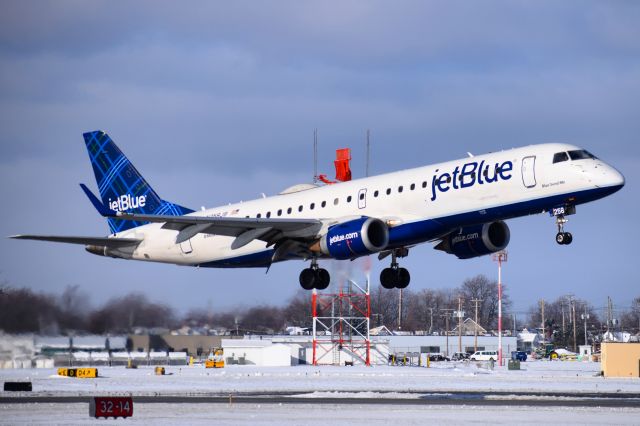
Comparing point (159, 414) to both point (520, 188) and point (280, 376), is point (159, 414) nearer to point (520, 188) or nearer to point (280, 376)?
point (520, 188)

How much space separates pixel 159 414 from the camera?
4712cm

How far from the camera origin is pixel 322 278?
57031 millimetres

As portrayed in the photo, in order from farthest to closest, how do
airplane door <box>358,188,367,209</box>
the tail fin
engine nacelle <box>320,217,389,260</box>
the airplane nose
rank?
the tail fin
airplane door <box>358,188,367,209</box>
engine nacelle <box>320,217,389,260</box>
the airplane nose

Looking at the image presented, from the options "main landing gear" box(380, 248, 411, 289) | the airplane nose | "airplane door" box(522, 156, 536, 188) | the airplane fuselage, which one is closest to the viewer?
the airplane nose

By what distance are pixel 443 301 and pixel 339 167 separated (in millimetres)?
108068

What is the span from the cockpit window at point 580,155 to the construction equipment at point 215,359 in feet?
185


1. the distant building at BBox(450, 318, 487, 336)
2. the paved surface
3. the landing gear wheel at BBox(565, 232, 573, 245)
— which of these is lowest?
the paved surface

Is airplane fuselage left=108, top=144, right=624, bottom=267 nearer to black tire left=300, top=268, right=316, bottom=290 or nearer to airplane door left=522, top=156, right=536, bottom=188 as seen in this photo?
Answer: airplane door left=522, top=156, right=536, bottom=188

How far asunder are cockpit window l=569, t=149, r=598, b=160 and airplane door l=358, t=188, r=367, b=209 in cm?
1101

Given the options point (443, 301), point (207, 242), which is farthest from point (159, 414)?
point (443, 301)

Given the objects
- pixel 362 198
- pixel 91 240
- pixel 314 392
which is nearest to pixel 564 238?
pixel 362 198

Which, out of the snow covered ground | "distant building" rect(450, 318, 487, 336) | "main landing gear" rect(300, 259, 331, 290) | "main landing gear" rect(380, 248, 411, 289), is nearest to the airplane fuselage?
"main landing gear" rect(300, 259, 331, 290)

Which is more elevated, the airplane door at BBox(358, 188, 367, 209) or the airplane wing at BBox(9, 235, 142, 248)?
the airplane door at BBox(358, 188, 367, 209)

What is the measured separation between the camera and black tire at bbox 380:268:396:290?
5847 cm
